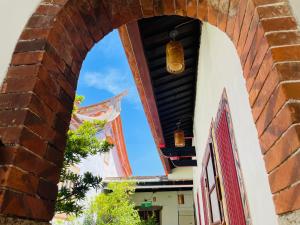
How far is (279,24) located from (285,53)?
144mm

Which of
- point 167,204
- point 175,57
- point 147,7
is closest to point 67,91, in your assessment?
point 147,7

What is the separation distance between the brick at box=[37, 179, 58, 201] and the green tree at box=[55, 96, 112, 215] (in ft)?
7.92

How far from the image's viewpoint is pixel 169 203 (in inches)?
454

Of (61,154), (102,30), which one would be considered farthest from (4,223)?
(102,30)

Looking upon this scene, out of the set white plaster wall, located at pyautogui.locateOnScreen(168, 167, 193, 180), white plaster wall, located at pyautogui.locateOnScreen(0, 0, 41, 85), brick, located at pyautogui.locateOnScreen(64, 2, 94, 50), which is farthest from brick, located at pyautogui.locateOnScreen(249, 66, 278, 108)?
white plaster wall, located at pyautogui.locateOnScreen(168, 167, 193, 180)

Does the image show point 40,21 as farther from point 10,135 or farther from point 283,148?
point 283,148

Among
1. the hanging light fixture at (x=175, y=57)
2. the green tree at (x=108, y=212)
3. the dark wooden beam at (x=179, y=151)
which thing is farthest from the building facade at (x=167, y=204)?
the hanging light fixture at (x=175, y=57)

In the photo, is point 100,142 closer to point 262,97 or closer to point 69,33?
point 69,33

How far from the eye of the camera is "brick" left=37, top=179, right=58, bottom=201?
40.7 inches

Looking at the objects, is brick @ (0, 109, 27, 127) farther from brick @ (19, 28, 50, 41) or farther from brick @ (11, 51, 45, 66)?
brick @ (19, 28, 50, 41)

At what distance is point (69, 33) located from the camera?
1309mm

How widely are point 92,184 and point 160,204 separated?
867 centimetres

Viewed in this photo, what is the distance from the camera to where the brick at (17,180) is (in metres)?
0.88

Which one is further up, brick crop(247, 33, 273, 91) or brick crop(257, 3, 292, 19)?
brick crop(257, 3, 292, 19)
